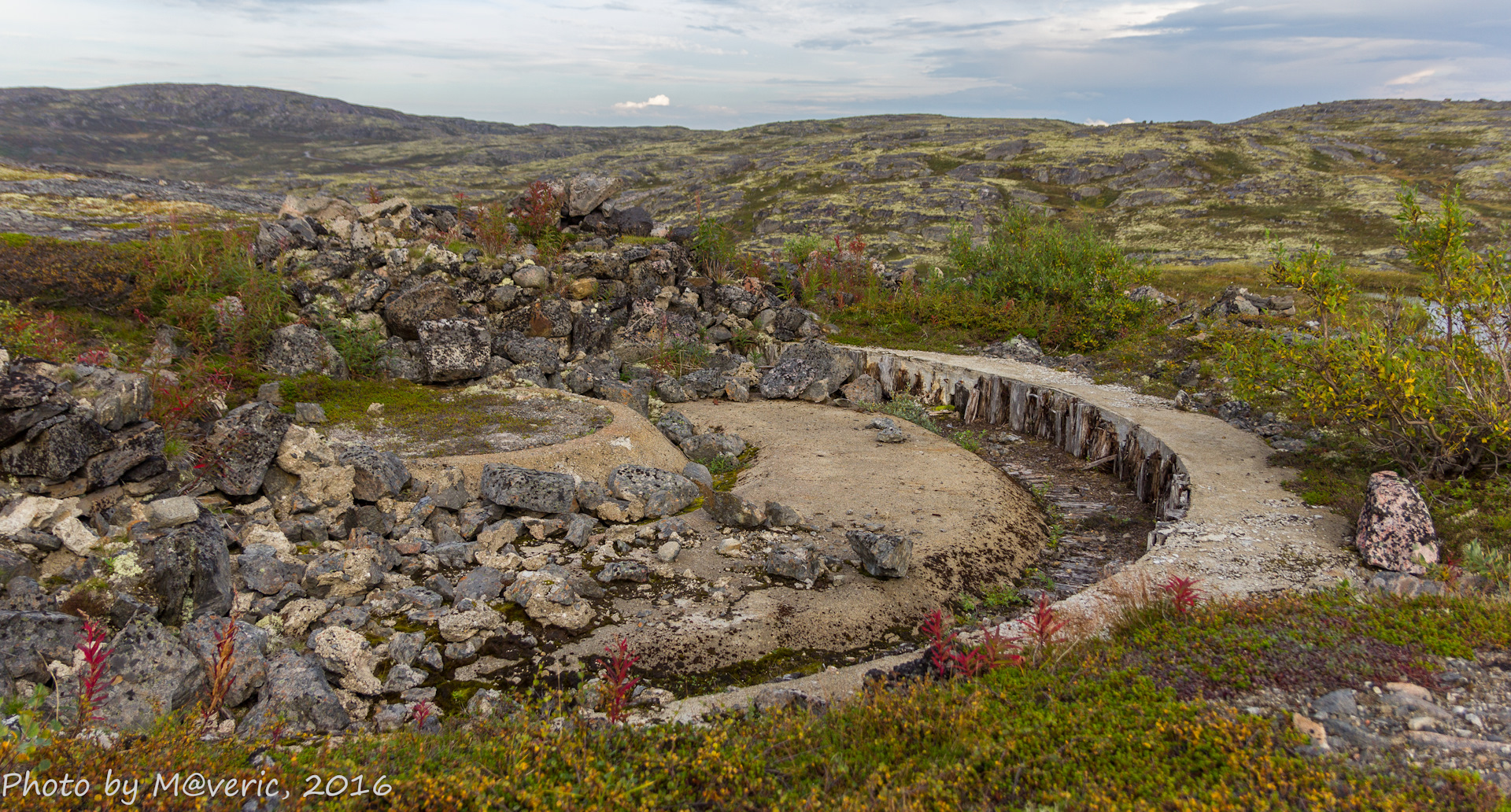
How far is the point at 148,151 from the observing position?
155 m

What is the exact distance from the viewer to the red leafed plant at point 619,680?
13.5 feet

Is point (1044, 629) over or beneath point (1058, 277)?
beneath

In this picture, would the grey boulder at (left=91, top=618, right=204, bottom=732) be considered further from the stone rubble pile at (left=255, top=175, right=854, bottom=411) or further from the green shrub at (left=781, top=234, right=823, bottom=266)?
the green shrub at (left=781, top=234, right=823, bottom=266)

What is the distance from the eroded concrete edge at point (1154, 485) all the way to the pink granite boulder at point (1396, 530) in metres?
0.24

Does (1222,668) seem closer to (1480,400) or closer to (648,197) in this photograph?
(1480,400)

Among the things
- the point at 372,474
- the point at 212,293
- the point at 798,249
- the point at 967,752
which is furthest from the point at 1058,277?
the point at 212,293

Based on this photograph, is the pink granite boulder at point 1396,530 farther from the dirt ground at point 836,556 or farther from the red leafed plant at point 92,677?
the red leafed plant at point 92,677

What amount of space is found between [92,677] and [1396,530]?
390 inches

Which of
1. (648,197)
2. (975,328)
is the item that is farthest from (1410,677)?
(648,197)

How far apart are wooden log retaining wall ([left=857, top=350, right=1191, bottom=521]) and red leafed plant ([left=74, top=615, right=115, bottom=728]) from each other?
9657 millimetres

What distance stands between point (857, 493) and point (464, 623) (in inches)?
213

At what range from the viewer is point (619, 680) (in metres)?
4.25

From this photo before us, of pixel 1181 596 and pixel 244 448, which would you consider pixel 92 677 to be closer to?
pixel 244 448

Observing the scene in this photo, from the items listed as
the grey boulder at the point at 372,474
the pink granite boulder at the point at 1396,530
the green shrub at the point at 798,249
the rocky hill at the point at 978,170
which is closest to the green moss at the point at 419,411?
the grey boulder at the point at 372,474
